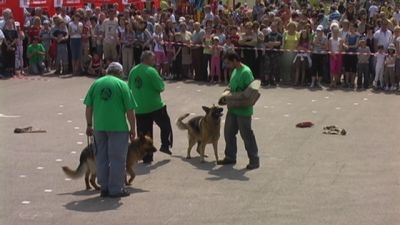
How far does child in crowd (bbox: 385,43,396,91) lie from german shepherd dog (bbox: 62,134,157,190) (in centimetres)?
1026

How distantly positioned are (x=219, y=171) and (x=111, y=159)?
7.47ft

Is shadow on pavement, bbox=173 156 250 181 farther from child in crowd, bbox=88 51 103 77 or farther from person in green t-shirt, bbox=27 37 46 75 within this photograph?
person in green t-shirt, bbox=27 37 46 75

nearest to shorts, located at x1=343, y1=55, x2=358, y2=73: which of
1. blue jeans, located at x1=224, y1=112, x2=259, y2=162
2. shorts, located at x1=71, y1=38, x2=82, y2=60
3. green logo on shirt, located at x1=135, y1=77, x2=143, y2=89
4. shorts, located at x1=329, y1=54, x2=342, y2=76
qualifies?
shorts, located at x1=329, y1=54, x2=342, y2=76

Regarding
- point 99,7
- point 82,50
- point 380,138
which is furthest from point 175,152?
point 99,7

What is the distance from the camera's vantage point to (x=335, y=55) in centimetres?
2017

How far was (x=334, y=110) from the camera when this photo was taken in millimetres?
17188

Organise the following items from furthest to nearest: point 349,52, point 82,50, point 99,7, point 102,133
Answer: point 99,7 → point 82,50 → point 349,52 → point 102,133

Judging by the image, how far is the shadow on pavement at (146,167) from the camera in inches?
458

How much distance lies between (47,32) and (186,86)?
481 centimetres

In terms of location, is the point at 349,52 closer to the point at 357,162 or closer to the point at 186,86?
the point at 186,86

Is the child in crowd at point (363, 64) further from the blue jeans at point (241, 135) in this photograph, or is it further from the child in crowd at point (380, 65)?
the blue jeans at point (241, 135)

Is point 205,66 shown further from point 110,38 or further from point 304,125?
point 304,125

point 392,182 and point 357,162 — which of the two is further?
point 357,162

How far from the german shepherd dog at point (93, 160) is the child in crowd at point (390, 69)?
10260mm
